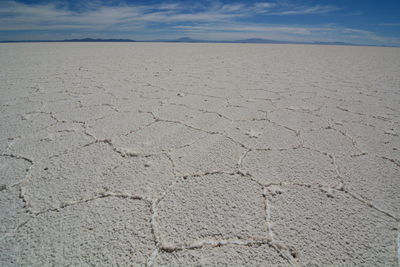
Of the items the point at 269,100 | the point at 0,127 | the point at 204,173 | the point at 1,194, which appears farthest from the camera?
the point at 269,100

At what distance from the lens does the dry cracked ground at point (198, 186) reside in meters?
0.54

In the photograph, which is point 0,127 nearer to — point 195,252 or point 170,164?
point 170,164

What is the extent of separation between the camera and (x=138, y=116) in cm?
144

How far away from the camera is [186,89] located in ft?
7.37

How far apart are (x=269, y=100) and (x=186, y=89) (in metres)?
0.93

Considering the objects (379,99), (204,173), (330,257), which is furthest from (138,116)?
(379,99)

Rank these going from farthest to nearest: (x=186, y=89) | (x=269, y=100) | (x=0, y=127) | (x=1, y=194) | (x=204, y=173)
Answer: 1. (x=186, y=89)
2. (x=269, y=100)
3. (x=0, y=127)
4. (x=204, y=173)
5. (x=1, y=194)

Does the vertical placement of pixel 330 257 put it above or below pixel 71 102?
below

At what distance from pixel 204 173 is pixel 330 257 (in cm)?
49

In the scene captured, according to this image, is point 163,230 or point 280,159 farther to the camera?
point 280,159

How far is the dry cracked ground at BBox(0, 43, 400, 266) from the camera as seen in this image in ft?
1.77

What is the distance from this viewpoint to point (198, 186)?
76cm

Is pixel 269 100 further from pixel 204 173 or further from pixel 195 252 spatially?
pixel 195 252

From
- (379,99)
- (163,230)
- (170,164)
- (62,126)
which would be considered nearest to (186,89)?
(62,126)
